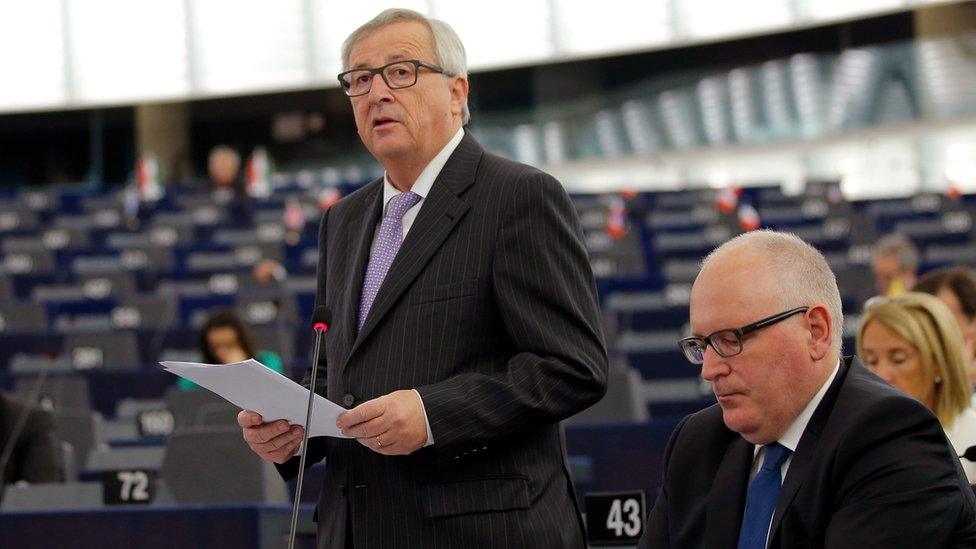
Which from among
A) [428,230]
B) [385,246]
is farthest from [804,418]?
[385,246]

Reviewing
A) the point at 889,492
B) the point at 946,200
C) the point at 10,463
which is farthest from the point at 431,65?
the point at 946,200

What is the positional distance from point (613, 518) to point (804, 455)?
52.3 inches

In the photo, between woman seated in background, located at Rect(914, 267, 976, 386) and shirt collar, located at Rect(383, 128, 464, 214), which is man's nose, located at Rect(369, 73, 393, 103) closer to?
shirt collar, located at Rect(383, 128, 464, 214)

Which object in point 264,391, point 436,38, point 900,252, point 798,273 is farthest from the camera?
point 900,252

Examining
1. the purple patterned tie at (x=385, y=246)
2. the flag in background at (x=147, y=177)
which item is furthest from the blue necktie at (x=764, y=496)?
the flag in background at (x=147, y=177)

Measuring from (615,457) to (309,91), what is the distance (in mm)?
16516

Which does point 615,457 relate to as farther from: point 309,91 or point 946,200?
point 309,91

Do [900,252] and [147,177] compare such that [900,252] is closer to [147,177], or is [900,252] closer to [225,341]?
[225,341]

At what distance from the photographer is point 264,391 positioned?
7.71 ft

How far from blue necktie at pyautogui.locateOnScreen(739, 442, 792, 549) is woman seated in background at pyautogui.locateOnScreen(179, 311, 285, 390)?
4.43 metres

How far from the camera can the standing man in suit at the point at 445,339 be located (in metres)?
2.36

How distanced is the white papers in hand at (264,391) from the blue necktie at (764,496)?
2.26ft

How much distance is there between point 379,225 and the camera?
267cm

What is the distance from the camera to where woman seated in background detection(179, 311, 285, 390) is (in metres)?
6.38
